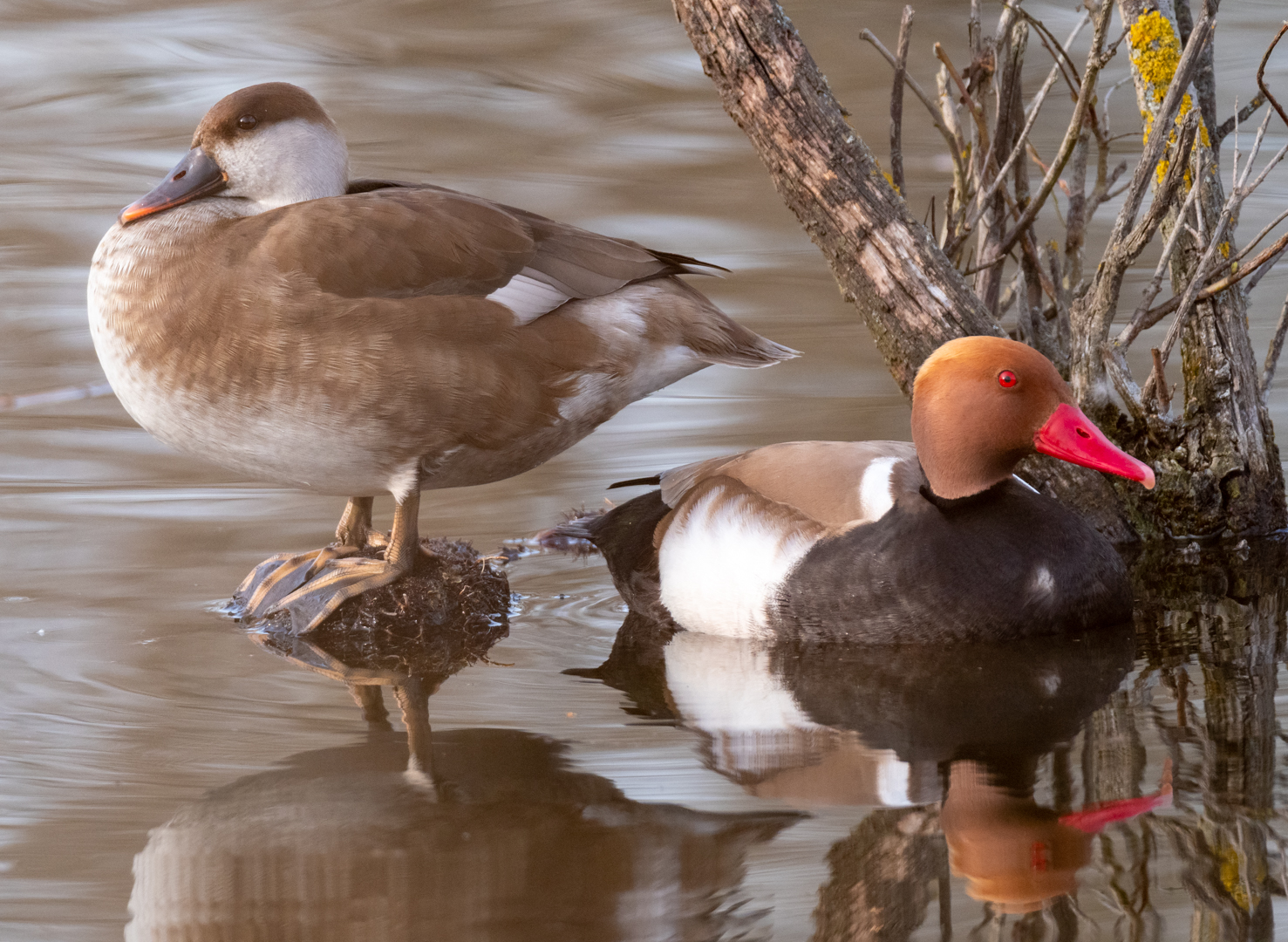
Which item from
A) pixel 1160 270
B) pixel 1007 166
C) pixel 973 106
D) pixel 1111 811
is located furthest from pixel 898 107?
pixel 1111 811

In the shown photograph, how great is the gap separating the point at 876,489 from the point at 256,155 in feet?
5.41

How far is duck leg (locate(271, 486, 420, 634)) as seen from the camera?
394 centimetres

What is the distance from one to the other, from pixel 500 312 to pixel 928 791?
150 cm

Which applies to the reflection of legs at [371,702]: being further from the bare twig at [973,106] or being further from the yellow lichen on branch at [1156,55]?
the yellow lichen on branch at [1156,55]

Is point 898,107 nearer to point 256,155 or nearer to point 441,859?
point 256,155

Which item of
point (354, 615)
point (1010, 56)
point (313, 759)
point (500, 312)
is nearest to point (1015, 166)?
point (1010, 56)

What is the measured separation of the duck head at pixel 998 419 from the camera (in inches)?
145

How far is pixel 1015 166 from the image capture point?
501 centimetres

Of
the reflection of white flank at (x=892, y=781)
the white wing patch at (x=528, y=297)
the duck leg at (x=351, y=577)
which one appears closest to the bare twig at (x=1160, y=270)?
the white wing patch at (x=528, y=297)

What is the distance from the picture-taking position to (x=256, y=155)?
384cm

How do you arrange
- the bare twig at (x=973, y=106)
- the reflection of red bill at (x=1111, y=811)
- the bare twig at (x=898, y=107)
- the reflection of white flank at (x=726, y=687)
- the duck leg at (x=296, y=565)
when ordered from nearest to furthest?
the reflection of red bill at (x=1111, y=811)
the reflection of white flank at (x=726, y=687)
the duck leg at (x=296, y=565)
the bare twig at (x=898, y=107)
the bare twig at (x=973, y=106)

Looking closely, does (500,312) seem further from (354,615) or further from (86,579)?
(86,579)

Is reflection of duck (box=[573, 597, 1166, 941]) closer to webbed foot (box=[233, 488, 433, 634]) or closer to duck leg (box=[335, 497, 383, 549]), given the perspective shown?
webbed foot (box=[233, 488, 433, 634])

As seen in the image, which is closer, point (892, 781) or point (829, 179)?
point (892, 781)
